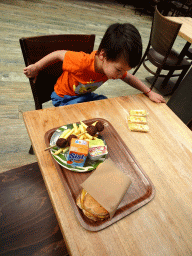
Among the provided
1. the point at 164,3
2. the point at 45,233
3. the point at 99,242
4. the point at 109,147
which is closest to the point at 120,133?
the point at 109,147

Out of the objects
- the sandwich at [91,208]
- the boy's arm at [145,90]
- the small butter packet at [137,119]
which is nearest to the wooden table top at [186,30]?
the boy's arm at [145,90]

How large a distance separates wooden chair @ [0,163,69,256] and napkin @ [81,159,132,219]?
0.41 metres

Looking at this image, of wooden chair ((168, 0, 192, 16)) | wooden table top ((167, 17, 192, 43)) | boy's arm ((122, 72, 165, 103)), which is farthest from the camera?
wooden chair ((168, 0, 192, 16))

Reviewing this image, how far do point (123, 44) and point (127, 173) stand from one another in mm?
724

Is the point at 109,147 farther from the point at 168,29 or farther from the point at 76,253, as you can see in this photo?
the point at 168,29

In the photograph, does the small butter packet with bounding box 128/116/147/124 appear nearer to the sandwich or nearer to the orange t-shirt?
the orange t-shirt

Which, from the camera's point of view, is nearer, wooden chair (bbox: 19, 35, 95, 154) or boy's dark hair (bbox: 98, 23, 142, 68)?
boy's dark hair (bbox: 98, 23, 142, 68)

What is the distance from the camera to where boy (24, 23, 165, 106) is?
960mm

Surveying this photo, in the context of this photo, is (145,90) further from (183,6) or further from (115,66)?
(183,6)

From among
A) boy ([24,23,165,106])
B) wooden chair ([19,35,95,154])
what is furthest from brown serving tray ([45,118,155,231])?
wooden chair ([19,35,95,154])

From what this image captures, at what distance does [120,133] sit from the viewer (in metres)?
0.99

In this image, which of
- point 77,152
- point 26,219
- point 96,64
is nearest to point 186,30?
point 96,64

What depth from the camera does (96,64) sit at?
46.9 inches

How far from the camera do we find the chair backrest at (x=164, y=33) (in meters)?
2.04
